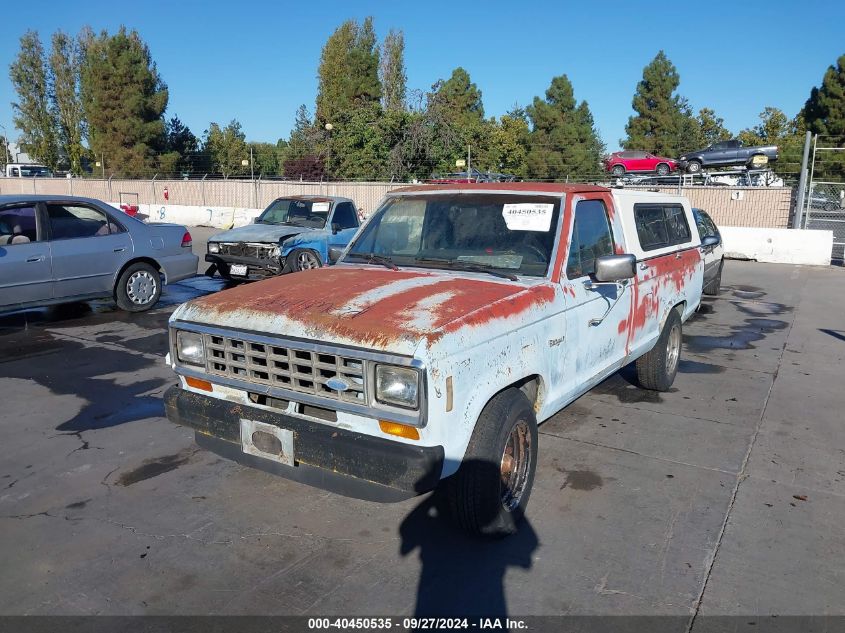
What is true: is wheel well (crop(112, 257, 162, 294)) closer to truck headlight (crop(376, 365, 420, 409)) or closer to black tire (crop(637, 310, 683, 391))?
black tire (crop(637, 310, 683, 391))

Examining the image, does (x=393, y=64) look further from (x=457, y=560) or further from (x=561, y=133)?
(x=457, y=560)

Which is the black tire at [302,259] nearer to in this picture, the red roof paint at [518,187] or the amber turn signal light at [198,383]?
the red roof paint at [518,187]

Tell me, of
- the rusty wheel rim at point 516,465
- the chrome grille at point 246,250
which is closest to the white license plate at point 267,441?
the rusty wheel rim at point 516,465

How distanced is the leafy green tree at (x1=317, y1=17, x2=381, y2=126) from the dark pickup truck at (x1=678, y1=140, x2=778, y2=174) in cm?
2322

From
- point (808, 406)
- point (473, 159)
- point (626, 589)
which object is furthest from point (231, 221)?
point (626, 589)

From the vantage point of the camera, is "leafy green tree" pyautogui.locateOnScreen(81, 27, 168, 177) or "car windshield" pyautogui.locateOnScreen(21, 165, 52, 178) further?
"car windshield" pyautogui.locateOnScreen(21, 165, 52, 178)

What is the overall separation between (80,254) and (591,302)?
22.2 ft

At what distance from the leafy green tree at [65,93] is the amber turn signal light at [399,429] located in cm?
6248

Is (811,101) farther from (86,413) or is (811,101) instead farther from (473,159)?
(86,413)

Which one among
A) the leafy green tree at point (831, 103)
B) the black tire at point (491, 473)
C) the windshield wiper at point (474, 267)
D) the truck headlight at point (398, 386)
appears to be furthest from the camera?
the leafy green tree at point (831, 103)

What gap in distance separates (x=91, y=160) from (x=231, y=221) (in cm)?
3288

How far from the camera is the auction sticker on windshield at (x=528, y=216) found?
14.2 feet

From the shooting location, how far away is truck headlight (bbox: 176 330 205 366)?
12.1 ft

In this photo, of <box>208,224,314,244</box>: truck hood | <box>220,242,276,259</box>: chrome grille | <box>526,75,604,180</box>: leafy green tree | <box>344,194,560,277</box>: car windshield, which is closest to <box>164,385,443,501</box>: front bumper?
<box>344,194,560,277</box>: car windshield
